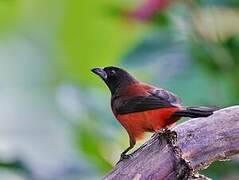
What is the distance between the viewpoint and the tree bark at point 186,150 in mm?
1387

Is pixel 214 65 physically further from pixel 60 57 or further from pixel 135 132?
pixel 60 57

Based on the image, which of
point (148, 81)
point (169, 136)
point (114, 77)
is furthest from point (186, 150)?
point (148, 81)

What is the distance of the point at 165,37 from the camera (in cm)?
251

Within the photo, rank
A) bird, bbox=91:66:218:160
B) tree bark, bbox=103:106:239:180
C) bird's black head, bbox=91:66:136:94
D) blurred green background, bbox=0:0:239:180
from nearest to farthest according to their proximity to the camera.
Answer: tree bark, bbox=103:106:239:180, bird, bbox=91:66:218:160, bird's black head, bbox=91:66:136:94, blurred green background, bbox=0:0:239:180

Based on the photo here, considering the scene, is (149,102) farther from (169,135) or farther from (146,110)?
(169,135)

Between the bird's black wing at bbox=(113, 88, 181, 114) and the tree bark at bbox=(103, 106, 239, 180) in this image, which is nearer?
the tree bark at bbox=(103, 106, 239, 180)

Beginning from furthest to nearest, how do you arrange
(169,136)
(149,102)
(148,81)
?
(148,81)
(149,102)
(169,136)

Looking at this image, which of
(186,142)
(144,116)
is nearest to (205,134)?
(186,142)

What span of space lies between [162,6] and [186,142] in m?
1.08

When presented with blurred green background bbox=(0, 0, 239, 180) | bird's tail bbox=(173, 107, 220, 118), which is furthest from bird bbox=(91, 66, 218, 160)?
blurred green background bbox=(0, 0, 239, 180)

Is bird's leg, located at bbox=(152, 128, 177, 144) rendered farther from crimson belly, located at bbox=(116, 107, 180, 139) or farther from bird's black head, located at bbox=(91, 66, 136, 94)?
bird's black head, located at bbox=(91, 66, 136, 94)

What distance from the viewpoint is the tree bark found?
4.55 ft

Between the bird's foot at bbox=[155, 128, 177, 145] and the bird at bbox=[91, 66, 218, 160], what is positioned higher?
the bird at bbox=[91, 66, 218, 160]

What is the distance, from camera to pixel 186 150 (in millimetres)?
1422
